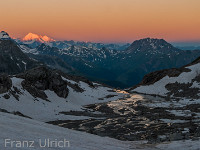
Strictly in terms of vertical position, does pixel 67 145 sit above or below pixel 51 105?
above

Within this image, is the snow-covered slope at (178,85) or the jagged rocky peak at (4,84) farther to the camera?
the snow-covered slope at (178,85)

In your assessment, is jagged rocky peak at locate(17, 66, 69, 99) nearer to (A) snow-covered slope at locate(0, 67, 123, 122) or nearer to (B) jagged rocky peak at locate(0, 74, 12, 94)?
(A) snow-covered slope at locate(0, 67, 123, 122)

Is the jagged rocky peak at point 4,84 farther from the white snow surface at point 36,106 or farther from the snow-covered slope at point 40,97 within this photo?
the white snow surface at point 36,106

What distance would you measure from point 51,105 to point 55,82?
15246mm

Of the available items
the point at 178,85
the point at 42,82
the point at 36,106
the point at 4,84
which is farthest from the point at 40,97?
the point at 178,85

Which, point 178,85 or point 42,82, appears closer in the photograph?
point 42,82

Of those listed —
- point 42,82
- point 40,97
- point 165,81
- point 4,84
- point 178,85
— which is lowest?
point 178,85

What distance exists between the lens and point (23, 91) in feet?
169

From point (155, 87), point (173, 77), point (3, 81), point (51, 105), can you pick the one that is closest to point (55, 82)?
point (51, 105)

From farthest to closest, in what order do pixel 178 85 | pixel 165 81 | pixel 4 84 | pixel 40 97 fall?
pixel 165 81, pixel 178 85, pixel 40 97, pixel 4 84

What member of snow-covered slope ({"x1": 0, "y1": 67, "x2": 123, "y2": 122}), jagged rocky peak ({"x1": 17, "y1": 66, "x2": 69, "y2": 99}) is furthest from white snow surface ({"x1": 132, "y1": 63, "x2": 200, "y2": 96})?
jagged rocky peak ({"x1": 17, "y1": 66, "x2": 69, "y2": 99})

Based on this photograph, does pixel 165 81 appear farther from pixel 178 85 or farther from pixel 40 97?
pixel 40 97

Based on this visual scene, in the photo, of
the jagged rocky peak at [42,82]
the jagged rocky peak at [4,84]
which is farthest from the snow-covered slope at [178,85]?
the jagged rocky peak at [4,84]

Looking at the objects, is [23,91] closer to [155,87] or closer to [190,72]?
[155,87]
